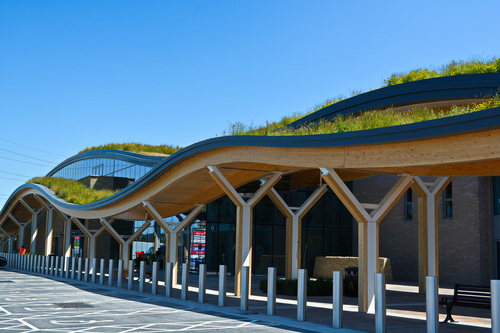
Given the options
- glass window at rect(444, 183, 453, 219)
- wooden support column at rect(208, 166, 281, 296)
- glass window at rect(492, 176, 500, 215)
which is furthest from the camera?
glass window at rect(444, 183, 453, 219)

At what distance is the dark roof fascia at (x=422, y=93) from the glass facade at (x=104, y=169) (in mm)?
29053

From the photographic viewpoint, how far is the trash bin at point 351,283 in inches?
807

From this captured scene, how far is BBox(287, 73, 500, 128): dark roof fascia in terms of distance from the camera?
15.8 m

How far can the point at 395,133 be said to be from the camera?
12602 millimetres

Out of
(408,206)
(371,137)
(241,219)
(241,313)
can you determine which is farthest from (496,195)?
(241,313)

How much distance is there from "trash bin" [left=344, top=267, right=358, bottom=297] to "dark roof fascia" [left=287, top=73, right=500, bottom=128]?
581 centimetres

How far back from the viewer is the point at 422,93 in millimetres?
17531

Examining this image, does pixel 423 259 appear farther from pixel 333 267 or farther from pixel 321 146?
pixel 333 267

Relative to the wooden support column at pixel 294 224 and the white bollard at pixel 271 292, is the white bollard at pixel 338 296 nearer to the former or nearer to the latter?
the white bollard at pixel 271 292

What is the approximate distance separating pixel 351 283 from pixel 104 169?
3732cm

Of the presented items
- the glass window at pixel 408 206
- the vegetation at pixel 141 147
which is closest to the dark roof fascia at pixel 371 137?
the glass window at pixel 408 206

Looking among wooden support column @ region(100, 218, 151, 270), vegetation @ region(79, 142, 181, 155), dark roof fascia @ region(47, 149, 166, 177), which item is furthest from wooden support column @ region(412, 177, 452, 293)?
vegetation @ region(79, 142, 181, 155)

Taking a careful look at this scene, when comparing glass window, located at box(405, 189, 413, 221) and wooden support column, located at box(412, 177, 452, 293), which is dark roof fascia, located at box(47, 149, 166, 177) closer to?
glass window, located at box(405, 189, 413, 221)

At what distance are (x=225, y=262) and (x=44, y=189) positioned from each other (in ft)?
42.1
